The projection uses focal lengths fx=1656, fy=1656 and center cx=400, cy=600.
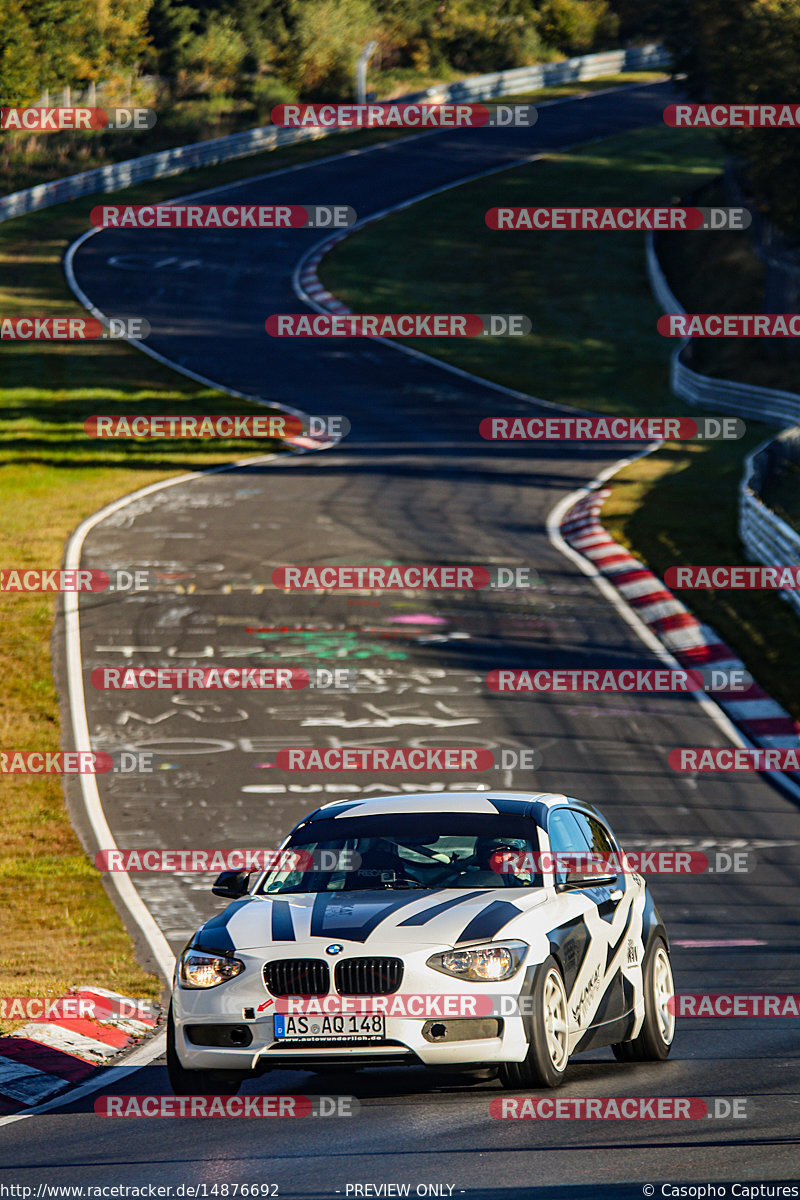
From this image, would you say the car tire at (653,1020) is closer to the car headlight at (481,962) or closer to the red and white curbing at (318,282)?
the car headlight at (481,962)

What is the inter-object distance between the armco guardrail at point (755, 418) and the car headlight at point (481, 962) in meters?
14.9

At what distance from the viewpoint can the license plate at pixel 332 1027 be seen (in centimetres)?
742

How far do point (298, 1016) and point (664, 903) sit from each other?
599 centimetres

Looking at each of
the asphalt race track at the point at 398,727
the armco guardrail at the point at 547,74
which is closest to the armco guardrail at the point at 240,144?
the armco guardrail at the point at 547,74

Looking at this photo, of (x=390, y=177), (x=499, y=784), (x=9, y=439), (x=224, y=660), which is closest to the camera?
(x=499, y=784)

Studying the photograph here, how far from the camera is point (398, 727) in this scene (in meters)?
17.9

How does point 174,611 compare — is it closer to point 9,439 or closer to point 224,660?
point 224,660

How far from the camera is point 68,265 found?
48281 millimetres

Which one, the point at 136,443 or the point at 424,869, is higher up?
the point at 424,869

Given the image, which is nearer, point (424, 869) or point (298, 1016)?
point (298, 1016)

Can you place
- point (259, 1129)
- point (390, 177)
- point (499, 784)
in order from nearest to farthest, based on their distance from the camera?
point (259, 1129)
point (499, 784)
point (390, 177)

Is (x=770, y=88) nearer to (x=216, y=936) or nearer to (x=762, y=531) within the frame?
(x=762, y=531)

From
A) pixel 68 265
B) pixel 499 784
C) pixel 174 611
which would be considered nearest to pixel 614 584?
pixel 174 611

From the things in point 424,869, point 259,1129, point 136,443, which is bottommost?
point 136,443
